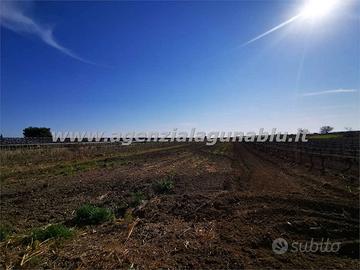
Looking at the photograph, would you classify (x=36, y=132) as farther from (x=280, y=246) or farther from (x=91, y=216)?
(x=280, y=246)

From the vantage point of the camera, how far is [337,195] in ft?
33.3

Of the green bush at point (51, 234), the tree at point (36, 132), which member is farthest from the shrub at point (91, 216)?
the tree at point (36, 132)

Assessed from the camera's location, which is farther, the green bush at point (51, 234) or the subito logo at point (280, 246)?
the green bush at point (51, 234)

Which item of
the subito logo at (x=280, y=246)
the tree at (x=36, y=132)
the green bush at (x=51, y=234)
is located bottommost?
the green bush at (x=51, y=234)

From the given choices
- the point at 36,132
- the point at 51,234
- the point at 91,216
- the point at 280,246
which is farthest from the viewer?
the point at 36,132

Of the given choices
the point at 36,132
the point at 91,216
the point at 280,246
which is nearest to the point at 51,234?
the point at 91,216

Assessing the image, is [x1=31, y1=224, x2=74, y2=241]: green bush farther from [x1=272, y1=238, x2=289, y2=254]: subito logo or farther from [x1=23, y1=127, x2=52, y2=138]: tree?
[x1=23, y1=127, x2=52, y2=138]: tree

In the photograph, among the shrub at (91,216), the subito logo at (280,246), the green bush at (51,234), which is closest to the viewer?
the subito logo at (280,246)

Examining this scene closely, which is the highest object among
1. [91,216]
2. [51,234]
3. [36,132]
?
[36,132]

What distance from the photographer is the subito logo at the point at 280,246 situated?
5.54 meters

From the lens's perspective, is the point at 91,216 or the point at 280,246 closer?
the point at 280,246

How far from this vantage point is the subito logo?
554 centimetres

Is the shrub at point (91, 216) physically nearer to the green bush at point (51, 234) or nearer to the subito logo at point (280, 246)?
the green bush at point (51, 234)

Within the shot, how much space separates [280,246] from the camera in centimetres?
573
